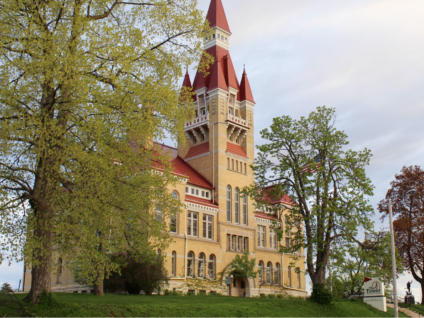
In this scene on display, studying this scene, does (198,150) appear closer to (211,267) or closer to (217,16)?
(211,267)

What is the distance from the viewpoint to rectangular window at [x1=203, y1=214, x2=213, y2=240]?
145 ft

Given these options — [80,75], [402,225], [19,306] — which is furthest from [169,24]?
[402,225]

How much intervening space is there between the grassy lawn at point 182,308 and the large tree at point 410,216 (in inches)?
617

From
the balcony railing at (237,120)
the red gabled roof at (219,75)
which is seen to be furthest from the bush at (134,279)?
the red gabled roof at (219,75)

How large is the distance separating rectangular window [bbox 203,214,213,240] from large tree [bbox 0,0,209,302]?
27.5m

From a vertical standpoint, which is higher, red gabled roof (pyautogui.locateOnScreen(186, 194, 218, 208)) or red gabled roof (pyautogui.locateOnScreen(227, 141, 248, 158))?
red gabled roof (pyautogui.locateOnScreen(227, 141, 248, 158))

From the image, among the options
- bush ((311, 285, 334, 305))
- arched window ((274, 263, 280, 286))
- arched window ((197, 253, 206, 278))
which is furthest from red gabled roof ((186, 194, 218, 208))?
bush ((311, 285, 334, 305))

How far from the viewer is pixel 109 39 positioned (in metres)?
15.7

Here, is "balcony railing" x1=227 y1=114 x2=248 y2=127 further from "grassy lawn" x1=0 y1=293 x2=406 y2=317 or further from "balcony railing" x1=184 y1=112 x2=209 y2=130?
"grassy lawn" x1=0 y1=293 x2=406 y2=317

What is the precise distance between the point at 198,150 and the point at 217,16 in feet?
54.5

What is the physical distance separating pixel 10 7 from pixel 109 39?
3.34 meters

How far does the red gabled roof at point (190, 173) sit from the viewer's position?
44.8 m

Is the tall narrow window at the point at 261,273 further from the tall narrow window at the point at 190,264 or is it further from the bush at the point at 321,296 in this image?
the bush at the point at 321,296

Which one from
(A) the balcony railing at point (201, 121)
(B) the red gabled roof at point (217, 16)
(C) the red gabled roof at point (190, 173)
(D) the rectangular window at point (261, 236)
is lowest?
(D) the rectangular window at point (261, 236)
